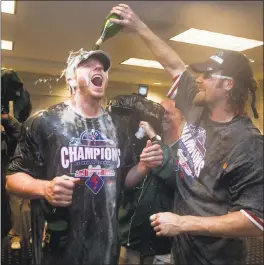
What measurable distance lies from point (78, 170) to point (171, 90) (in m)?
0.30

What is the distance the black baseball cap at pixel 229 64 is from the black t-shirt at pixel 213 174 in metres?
0.05

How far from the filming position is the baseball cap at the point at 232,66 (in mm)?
792

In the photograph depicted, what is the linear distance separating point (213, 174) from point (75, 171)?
307mm

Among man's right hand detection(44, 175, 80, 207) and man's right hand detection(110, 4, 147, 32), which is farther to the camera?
man's right hand detection(110, 4, 147, 32)

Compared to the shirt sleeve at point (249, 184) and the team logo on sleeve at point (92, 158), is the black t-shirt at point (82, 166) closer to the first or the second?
the team logo on sleeve at point (92, 158)

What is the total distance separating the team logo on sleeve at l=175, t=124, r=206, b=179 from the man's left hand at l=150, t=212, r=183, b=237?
0.10 meters

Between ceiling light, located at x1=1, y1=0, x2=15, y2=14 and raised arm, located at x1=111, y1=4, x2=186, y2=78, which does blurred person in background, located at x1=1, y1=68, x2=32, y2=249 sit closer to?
ceiling light, located at x1=1, y1=0, x2=15, y2=14

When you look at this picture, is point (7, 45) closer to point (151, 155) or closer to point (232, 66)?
point (151, 155)

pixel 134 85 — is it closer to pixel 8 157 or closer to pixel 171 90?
pixel 171 90

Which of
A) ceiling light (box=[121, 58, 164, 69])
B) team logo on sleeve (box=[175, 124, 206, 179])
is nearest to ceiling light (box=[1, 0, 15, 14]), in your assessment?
ceiling light (box=[121, 58, 164, 69])

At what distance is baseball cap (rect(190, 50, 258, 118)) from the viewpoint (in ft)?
2.60

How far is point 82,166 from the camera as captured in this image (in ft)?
2.45

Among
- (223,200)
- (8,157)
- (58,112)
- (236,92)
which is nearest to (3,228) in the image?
(8,157)

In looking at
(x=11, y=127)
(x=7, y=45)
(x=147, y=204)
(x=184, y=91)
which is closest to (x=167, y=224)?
(x=147, y=204)
